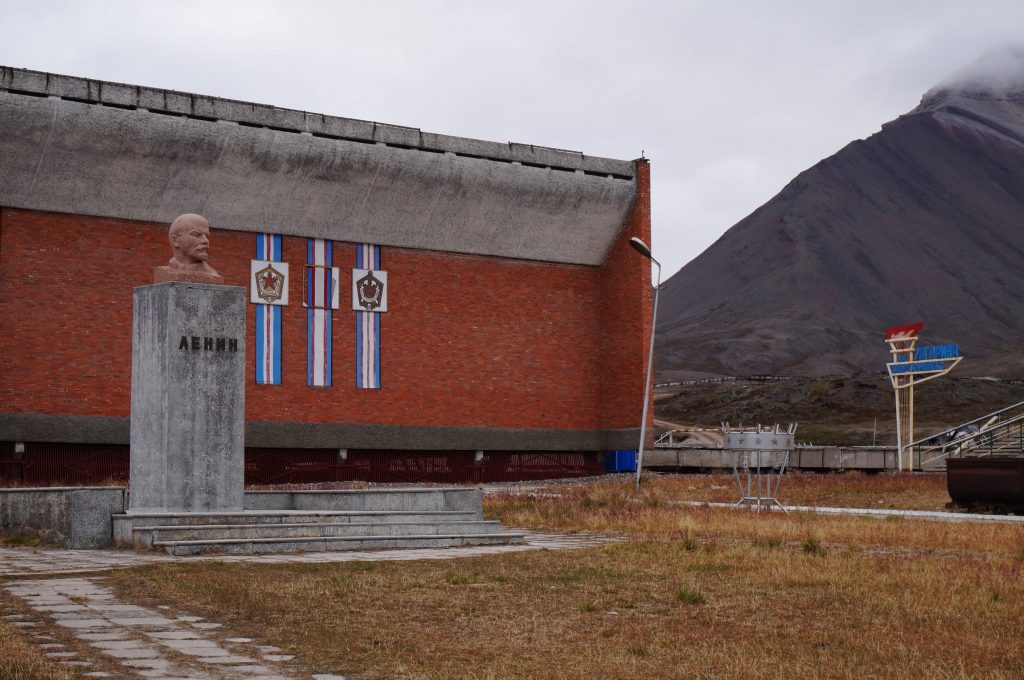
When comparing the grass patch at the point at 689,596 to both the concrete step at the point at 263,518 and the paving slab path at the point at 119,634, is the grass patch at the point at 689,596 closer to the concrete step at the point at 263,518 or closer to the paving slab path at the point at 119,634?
the paving slab path at the point at 119,634

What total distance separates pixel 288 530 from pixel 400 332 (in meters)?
24.9

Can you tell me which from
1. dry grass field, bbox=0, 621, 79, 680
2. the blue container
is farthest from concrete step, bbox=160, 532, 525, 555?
the blue container

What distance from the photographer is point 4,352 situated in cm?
3522

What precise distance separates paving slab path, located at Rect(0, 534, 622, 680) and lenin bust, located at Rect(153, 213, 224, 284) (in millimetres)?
5744

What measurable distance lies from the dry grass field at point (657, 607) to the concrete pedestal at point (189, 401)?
401 cm

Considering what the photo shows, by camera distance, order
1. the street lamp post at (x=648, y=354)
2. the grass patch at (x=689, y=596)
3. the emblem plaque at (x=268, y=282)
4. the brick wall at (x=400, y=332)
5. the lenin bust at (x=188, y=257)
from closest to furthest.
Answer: the grass patch at (x=689, y=596) → the lenin bust at (x=188, y=257) → the street lamp post at (x=648, y=354) → the brick wall at (x=400, y=332) → the emblem plaque at (x=268, y=282)

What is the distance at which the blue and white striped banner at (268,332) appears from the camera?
3897 centimetres

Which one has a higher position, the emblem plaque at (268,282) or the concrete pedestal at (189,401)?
the emblem plaque at (268,282)

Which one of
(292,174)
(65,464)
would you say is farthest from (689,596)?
(292,174)

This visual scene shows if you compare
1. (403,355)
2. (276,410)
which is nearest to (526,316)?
(403,355)

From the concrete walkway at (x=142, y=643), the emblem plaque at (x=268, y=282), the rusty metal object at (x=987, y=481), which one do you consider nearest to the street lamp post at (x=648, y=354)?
the rusty metal object at (x=987, y=481)

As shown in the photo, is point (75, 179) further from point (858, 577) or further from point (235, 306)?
point (858, 577)

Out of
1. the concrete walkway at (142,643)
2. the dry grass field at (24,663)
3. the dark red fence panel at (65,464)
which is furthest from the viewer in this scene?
the dark red fence panel at (65,464)

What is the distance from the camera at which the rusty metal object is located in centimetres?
2394
